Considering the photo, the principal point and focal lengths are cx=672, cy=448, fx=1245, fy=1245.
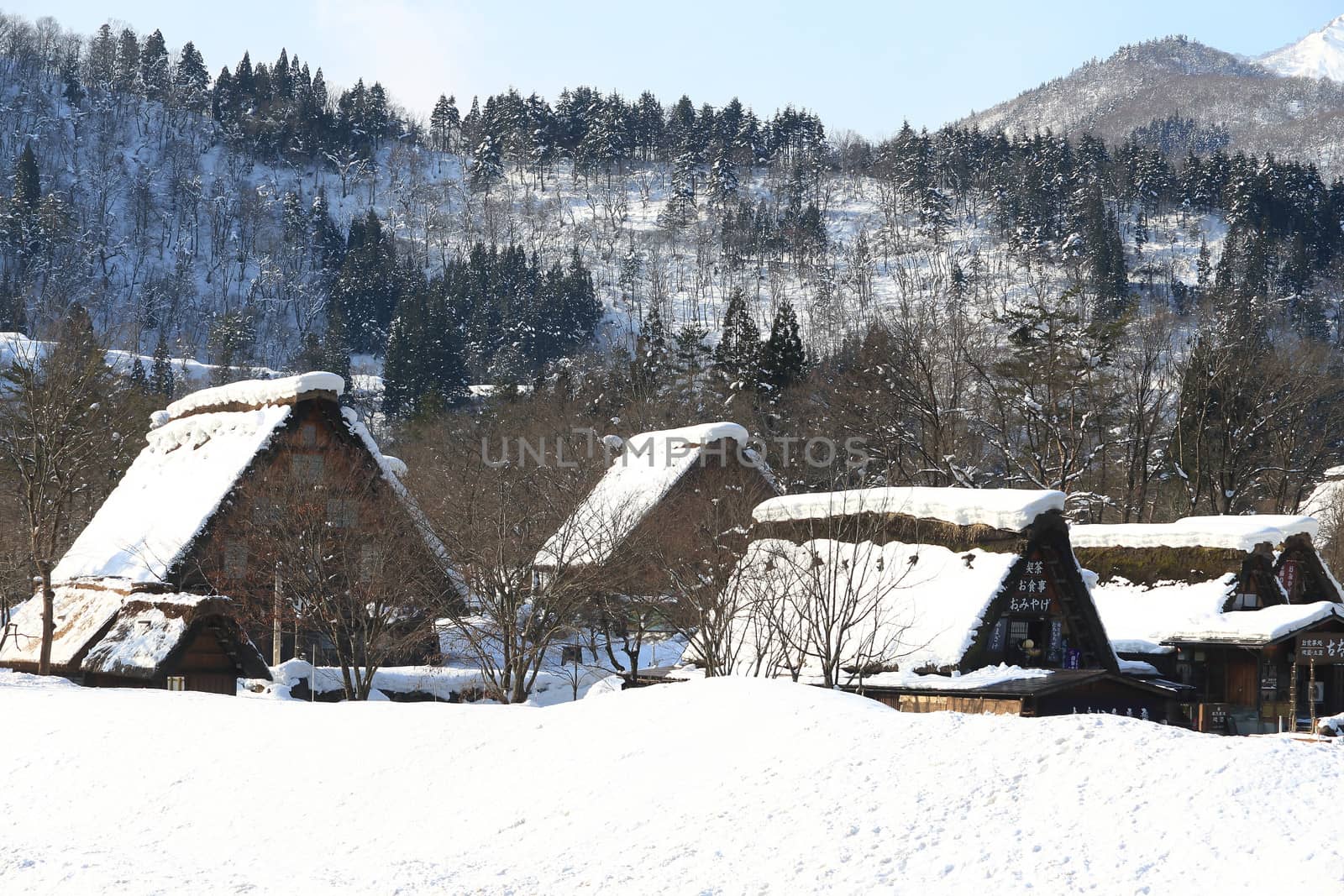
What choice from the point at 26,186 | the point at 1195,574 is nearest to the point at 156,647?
the point at 1195,574

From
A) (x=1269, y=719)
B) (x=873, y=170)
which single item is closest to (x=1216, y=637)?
(x=1269, y=719)

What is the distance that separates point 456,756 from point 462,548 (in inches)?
373

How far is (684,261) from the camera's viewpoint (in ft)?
466

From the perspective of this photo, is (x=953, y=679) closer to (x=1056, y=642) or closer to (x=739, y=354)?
(x=1056, y=642)

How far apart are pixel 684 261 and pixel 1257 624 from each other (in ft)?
383

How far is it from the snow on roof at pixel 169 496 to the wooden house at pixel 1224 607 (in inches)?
862

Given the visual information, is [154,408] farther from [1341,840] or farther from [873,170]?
[873,170]

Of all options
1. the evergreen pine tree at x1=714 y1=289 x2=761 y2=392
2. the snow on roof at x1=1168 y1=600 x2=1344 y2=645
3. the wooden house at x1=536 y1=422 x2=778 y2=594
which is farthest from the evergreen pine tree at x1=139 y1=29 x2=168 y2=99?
the snow on roof at x1=1168 y1=600 x2=1344 y2=645

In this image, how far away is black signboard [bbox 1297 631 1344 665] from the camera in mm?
28703

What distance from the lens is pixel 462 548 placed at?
74.2 ft

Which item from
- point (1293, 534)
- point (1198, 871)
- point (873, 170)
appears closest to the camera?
point (1198, 871)

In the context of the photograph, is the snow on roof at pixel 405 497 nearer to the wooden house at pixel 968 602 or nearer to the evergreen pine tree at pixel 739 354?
the wooden house at pixel 968 602

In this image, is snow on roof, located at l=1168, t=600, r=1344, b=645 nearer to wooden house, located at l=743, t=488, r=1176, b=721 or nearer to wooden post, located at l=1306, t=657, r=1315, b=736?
wooden post, located at l=1306, t=657, r=1315, b=736

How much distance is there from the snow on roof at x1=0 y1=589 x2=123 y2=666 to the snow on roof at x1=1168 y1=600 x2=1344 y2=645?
81.3 ft
